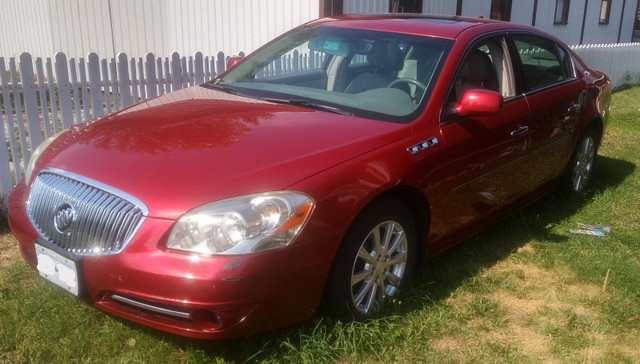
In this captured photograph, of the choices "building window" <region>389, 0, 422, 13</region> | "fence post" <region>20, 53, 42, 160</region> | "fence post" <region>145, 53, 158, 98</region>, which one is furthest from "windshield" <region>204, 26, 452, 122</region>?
"building window" <region>389, 0, 422, 13</region>

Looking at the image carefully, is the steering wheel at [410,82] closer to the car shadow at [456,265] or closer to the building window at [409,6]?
the car shadow at [456,265]

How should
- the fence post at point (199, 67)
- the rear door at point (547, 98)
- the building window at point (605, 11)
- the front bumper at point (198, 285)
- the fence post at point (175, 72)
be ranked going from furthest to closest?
the building window at point (605, 11) → the fence post at point (199, 67) → the fence post at point (175, 72) → the rear door at point (547, 98) → the front bumper at point (198, 285)

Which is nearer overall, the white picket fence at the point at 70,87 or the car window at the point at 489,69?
the car window at the point at 489,69

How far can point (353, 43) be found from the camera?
407 cm

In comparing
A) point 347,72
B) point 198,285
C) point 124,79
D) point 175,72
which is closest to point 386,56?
point 347,72

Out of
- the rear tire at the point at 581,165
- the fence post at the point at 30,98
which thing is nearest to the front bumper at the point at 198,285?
the fence post at the point at 30,98

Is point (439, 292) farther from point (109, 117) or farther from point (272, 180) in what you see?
point (109, 117)

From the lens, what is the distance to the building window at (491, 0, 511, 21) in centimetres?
1641

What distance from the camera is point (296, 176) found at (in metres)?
2.68

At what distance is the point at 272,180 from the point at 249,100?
1.19 metres

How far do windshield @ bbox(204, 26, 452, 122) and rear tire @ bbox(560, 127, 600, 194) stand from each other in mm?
2182

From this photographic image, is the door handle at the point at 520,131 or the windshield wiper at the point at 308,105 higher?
the windshield wiper at the point at 308,105

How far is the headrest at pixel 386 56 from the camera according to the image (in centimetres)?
382

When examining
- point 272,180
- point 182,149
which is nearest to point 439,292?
point 272,180
